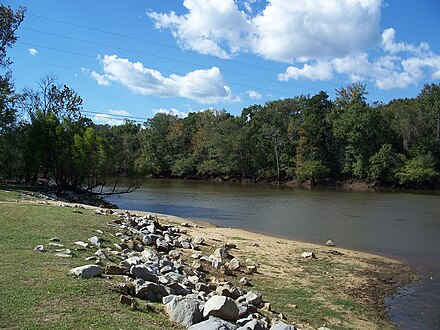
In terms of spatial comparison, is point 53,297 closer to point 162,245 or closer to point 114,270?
point 114,270

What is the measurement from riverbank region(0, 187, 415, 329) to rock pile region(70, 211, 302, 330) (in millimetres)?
569

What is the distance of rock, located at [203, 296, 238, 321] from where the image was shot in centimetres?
705

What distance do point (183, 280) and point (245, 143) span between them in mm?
74841

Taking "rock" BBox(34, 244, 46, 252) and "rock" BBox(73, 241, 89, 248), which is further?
"rock" BBox(73, 241, 89, 248)

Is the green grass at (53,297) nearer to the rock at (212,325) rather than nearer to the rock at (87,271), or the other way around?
the rock at (87,271)

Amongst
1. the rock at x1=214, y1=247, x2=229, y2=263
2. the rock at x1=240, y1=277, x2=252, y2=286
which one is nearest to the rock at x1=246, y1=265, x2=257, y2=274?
the rock at x1=214, y1=247, x2=229, y2=263

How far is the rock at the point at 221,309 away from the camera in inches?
278

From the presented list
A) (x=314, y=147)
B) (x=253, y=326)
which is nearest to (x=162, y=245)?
(x=253, y=326)


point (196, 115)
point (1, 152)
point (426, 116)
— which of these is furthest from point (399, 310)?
point (196, 115)

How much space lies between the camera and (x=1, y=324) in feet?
18.6

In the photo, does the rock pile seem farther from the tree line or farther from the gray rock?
the tree line

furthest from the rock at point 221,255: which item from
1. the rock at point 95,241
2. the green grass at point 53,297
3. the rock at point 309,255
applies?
the green grass at point 53,297

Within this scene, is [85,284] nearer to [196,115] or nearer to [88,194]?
[88,194]

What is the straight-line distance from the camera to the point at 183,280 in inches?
383
